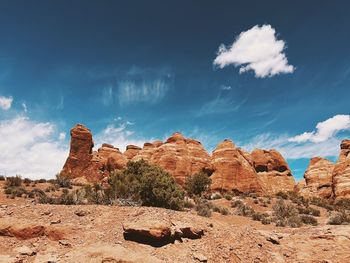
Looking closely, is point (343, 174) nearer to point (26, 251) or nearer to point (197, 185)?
point (197, 185)

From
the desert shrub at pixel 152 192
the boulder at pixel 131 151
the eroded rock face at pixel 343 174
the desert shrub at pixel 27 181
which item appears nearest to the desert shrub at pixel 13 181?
the desert shrub at pixel 27 181

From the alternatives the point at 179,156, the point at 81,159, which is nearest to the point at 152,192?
the point at 179,156

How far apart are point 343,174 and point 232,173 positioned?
1572 centimetres

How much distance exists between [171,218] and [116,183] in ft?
20.5

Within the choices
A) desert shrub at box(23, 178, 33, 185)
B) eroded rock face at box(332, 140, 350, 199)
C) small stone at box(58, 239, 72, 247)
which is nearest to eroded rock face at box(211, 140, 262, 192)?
eroded rock face at box(332, 140, 350, 199)

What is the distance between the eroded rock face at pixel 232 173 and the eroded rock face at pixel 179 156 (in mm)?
2034

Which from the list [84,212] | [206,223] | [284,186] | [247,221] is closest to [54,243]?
[84,212]

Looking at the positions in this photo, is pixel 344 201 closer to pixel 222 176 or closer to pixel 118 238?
pixel 222 176

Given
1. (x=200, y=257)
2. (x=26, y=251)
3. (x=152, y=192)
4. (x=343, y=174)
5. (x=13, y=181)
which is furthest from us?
(x=343, y=174)

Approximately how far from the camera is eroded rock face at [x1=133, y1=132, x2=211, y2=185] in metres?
48.7

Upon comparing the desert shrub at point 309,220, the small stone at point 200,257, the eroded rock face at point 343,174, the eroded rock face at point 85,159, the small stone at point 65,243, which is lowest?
the small stone at point 200,257

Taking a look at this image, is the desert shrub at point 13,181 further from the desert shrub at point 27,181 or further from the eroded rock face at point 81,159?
the eroded rock face at point 81,159

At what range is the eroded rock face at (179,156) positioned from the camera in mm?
48688

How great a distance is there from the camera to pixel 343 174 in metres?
47.3
